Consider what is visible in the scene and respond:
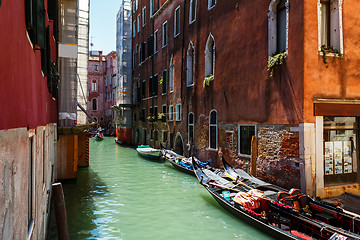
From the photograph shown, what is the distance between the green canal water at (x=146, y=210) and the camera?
20.8 feet

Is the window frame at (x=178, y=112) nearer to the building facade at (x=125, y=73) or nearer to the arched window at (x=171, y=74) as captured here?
the arched window at (x=171, y=74)

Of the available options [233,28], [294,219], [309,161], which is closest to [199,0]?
[233,28]

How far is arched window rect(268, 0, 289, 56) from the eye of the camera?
862 centimetres

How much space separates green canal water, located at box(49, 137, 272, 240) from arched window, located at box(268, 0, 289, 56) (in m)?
4.80

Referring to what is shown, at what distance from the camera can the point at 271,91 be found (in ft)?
28.6

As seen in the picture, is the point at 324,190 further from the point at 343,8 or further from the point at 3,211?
the point at 3,211

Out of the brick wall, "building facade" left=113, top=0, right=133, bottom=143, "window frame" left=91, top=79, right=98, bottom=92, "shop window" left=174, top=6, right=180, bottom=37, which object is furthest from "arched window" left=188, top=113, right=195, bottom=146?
"window frame" left=91, top=79, right=98, bottom=92

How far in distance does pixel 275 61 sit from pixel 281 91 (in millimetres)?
864

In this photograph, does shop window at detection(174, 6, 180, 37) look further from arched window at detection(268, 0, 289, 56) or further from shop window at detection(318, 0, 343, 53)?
shop window at detection(318, 0, 343, 53)

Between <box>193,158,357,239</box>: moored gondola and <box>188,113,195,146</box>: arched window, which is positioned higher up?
<box>188,113,195,146</box>: arched window

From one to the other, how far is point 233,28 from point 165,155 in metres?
7.23

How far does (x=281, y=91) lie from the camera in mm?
8328

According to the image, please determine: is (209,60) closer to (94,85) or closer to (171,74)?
(171,74)

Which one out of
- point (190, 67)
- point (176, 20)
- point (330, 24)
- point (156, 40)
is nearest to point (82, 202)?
point (330, 24)
